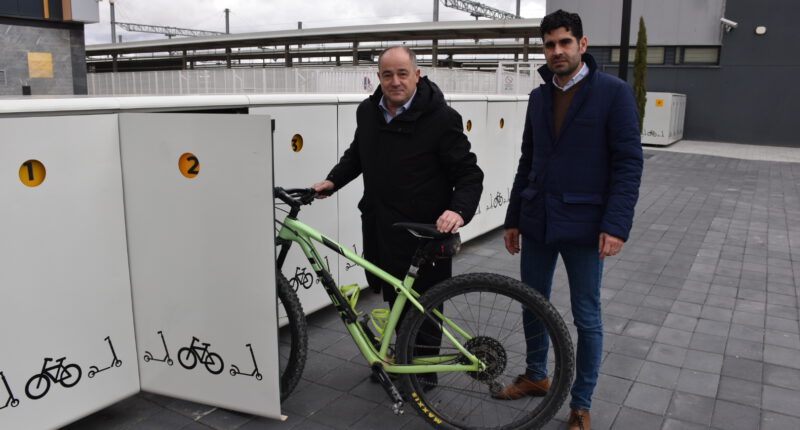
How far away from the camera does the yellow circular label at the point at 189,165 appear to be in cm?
292

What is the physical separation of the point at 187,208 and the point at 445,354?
54.6 inches

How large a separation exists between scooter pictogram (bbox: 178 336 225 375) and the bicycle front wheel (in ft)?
2.87

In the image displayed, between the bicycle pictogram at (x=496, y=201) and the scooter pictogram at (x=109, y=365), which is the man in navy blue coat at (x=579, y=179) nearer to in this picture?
the scooter pictogram at (x=109, y=365)

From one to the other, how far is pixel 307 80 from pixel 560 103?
419 inches

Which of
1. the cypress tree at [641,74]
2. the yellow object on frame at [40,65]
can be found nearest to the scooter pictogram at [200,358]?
the yellow object on frame at [40,65]

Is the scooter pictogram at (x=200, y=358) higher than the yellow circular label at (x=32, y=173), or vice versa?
the yellow circular label at (x=32, y=173)

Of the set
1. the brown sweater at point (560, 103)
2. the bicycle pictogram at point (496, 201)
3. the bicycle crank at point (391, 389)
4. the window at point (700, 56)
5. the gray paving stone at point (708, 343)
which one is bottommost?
the gray paving stone at point (708, 343)

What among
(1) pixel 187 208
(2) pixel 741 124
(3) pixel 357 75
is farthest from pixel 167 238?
(2) pixel 741 124

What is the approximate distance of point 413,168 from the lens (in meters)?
3.09

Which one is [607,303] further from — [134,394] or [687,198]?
[687,198]

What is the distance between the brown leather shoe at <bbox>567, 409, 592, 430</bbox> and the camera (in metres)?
3.03

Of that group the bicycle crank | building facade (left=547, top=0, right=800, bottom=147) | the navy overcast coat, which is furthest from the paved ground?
building facade (left=547, top=0, right=800, bottom=147)

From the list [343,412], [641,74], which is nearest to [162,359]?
[343,412]

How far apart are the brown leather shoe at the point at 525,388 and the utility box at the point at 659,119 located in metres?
18.0
